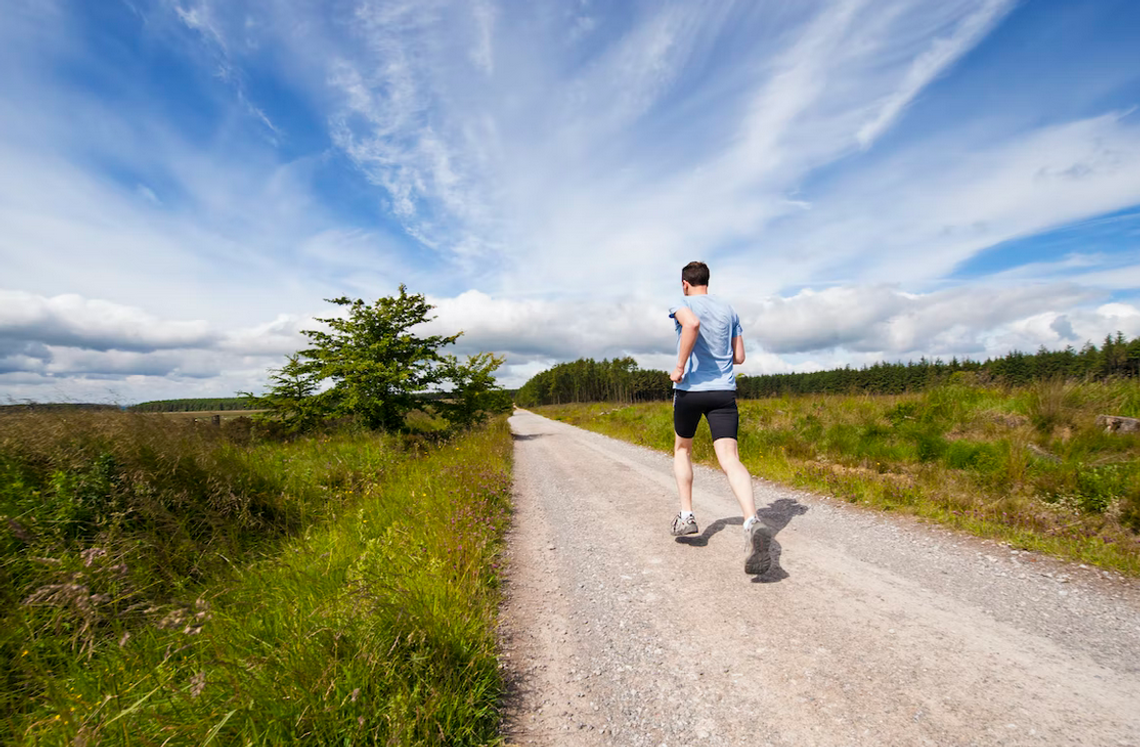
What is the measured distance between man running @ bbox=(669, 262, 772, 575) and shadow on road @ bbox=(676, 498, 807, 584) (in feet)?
0.90

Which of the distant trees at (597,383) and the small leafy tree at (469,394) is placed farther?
the distant trees at (597,383)

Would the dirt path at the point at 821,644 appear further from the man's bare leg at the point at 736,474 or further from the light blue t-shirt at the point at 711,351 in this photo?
the light blue t-shirt at the point at 711,351

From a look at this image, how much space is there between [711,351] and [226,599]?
426cm

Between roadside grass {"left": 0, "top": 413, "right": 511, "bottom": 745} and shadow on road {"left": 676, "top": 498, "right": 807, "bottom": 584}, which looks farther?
shadow on road {"left": 676, "top": 498, "right": 807, "bottom": 584}

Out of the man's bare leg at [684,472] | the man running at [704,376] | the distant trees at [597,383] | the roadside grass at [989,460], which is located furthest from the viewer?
the distant trees at [597,383]

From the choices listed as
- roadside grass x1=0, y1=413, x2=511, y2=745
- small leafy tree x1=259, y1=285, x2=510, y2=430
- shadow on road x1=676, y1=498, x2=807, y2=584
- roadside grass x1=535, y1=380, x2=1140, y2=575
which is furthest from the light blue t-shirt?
small leafy tree x1=259, y1=285, x2=510, y2=430

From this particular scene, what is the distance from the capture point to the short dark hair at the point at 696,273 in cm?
414

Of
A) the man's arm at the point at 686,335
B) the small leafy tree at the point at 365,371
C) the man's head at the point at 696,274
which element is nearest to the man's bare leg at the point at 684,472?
the man's arm at the point at 686,335

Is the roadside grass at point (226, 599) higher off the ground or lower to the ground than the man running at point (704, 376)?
→ lower

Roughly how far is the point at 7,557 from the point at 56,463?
1096mm

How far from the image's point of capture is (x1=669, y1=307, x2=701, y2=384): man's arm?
12.3ft

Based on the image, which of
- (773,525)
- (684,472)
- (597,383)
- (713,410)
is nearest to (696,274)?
(713,410)

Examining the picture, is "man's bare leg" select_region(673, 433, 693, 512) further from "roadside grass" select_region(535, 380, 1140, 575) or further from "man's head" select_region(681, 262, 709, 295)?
"roadside grass" select_region(535, 380, 1140, 575)

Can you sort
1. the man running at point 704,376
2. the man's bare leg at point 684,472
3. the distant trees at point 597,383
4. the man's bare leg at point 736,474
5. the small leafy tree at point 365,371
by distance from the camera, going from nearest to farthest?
1. the man's bare leg at point 736,474
2. the man running at point 704,376
3. the man's bare leg at point 684,472
4. the small leafy tree at point 365,371
5. the distant trees at point 597,383
